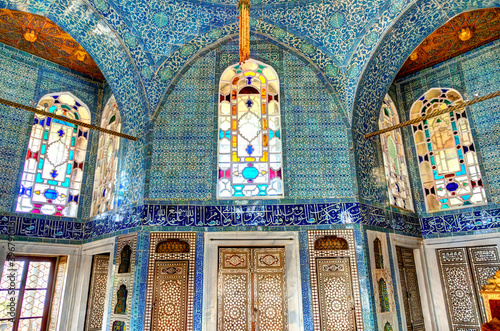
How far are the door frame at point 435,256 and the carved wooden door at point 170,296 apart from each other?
406cm

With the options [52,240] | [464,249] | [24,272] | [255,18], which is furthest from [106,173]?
[464,249]

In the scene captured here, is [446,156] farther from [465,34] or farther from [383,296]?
[383,296]

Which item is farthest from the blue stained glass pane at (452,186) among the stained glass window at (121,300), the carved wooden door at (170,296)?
the stained glass window at (121,300)

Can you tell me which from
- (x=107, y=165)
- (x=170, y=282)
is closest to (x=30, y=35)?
(x=107, y=165)

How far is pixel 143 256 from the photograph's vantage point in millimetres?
5480

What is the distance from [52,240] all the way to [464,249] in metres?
6.69

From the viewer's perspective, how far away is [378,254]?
5746mm

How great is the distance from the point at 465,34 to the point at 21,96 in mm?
7631

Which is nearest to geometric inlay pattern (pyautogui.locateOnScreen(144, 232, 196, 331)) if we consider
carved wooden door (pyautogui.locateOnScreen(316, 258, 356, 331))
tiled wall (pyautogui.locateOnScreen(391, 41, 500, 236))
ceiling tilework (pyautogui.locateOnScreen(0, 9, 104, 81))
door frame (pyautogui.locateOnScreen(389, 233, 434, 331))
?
carved wooden door (pyautogui.locateOnScreen(316, 258, 356, 331))

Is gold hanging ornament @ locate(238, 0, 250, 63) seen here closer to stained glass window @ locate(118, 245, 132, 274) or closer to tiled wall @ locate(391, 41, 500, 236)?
stained glass window @ locate(118, 245, 132, 274)

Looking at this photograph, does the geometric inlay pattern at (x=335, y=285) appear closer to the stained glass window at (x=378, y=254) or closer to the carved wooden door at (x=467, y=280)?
the stained glass window at (x=378, y=254)

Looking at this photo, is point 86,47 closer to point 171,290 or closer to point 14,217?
point 14,217

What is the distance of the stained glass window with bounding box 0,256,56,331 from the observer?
6105 mm

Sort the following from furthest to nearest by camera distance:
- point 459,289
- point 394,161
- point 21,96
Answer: point 394,161 < point 21,96 < point 459,289
